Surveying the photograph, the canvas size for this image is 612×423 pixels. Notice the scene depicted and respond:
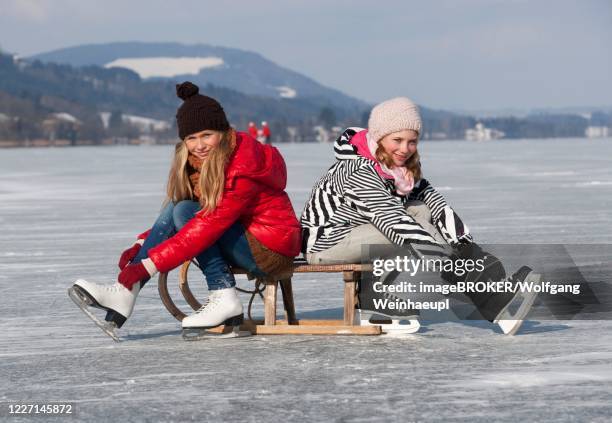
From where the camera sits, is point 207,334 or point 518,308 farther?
point 207,334

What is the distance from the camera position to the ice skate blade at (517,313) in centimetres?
545

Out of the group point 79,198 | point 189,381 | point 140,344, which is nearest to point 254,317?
point 140,344

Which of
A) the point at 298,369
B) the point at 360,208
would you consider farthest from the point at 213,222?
the point at 298,369

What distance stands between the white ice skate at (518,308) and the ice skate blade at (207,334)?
1.22 m

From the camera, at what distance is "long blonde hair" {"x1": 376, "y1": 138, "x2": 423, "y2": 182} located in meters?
5.64

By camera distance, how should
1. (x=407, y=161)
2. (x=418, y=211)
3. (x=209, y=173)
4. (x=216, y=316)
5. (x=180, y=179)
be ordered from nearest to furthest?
(x=209, y=173)
(x=180, y=179)
(x=216, y=316)
(x=407, y=161)
(x=418, y=211)

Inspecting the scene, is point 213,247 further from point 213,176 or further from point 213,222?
point 213,176

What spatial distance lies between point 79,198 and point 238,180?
48.8 feet

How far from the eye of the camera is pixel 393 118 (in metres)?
5.60

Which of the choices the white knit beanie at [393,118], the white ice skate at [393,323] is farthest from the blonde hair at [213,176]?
the white ice skate at [393,323]

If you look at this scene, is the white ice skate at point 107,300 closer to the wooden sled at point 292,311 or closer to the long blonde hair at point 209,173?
the wooden sled at point 292,311

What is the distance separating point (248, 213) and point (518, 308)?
1359 mm

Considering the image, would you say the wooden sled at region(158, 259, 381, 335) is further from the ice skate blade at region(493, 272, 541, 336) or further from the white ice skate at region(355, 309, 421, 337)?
the ice skate blade at region(493, 272, 541, 336)

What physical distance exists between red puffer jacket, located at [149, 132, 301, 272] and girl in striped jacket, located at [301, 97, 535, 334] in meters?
0.19
